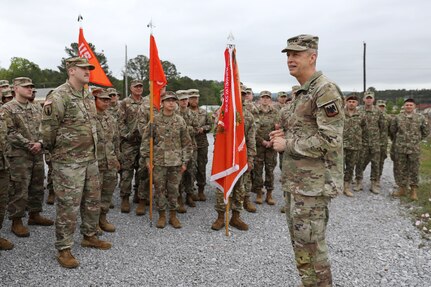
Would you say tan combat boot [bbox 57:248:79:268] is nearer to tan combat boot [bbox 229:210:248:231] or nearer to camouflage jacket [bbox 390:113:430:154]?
tan combat boot [bbox 229:210:248:231]

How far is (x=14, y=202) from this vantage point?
4828 mm

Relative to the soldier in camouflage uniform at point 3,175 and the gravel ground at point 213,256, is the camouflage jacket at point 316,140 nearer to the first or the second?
the gravel ground at point 213,256

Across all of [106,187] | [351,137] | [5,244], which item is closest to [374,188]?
[351,137]

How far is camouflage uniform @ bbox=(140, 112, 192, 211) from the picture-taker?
5410mm

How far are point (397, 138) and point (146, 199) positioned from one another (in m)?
5.98

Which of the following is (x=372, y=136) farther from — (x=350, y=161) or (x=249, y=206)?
(x=249, y=206)

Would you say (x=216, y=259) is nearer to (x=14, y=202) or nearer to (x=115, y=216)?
(x=115, y=216)

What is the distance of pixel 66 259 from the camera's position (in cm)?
394

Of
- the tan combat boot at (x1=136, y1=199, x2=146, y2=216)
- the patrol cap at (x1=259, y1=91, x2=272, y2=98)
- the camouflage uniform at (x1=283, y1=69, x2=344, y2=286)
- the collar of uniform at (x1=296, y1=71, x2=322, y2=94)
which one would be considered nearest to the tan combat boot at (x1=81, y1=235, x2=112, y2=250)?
the tan combat boot at (x1=136, y1=199, x2=146, y2=216)

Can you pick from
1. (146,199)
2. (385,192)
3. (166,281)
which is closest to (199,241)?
(166,281)

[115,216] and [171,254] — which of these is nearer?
[171,254]

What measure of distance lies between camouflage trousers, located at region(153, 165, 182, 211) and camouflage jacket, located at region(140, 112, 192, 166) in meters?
0.14

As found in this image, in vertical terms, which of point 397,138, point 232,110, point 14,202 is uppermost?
point 232,110

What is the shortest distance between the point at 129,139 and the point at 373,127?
5844mm
